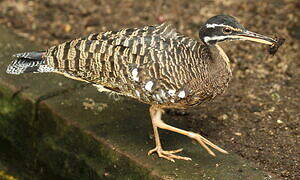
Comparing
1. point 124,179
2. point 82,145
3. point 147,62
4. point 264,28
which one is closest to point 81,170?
point 82,145

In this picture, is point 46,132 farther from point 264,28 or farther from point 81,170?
point 264,28

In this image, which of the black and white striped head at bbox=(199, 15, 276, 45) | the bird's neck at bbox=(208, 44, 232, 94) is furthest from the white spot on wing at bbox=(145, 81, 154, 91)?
the black and white striped head at bbox=(199, 15, 276, 45)

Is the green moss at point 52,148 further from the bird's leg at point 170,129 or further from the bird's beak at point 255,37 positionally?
the bird's beak at point 255,37

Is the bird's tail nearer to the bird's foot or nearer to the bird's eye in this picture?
the bird's foot

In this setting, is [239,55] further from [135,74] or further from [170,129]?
[135,74]

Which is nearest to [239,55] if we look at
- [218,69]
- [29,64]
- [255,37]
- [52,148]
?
[218,69]

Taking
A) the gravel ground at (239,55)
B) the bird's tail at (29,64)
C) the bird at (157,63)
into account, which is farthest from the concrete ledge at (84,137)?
the bird's tail at (29,64)
